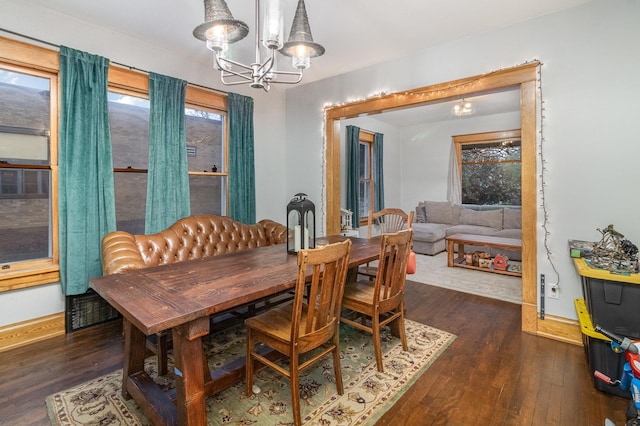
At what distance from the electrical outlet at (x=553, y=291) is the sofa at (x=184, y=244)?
234 cm

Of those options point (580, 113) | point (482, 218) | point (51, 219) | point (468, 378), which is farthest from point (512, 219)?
point (51, 219)

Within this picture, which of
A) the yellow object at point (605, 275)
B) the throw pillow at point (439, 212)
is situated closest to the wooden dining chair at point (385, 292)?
the yellow object at point (605, 275)

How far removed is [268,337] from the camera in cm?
178

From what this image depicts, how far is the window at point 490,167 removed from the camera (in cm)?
670

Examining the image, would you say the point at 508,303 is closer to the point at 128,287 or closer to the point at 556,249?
the point at 556,249

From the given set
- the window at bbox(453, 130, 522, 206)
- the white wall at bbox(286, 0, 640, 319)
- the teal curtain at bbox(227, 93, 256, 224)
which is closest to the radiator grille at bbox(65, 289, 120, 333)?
the teal curtain at bbox(227, 93, 256, 224)

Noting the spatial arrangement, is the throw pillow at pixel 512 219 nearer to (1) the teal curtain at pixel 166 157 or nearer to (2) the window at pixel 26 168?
(1) the teal curtain at pixel 166 157

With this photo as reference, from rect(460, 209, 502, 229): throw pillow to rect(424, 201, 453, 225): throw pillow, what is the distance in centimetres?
26

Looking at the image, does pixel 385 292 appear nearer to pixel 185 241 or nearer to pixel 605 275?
pixel 605 275

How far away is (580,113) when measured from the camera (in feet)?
8.40

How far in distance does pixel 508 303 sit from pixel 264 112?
3.96 meters

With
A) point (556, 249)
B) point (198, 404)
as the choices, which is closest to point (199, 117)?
point (198, 404)

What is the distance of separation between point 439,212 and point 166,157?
572 centimetres

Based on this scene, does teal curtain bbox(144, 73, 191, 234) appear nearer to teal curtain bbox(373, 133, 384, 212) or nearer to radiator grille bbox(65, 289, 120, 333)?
radiator grille bbox(65, 289, 120, 333)
